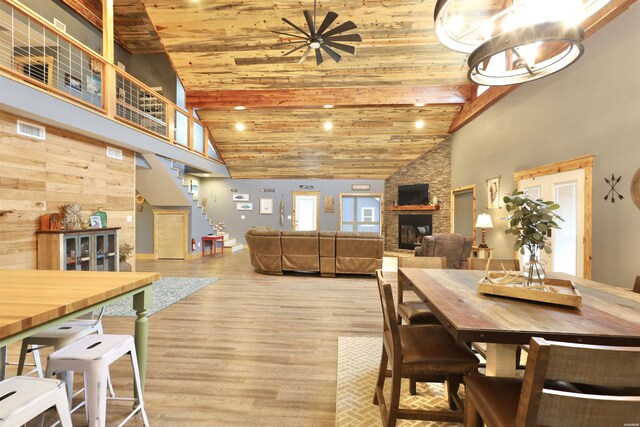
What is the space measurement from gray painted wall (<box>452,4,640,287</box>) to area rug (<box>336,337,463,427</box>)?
284cm

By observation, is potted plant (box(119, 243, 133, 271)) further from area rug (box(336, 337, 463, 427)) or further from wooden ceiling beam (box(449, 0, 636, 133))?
wooden ceiling beam (box(449, 0, 636, 133))

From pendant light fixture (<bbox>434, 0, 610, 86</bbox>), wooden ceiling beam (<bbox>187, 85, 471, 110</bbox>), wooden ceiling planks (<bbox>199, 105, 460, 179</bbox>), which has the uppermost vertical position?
wooden ceiling beam (<bbox>187, 85, 471, 110</bbox>)

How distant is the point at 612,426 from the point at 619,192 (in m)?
3.62

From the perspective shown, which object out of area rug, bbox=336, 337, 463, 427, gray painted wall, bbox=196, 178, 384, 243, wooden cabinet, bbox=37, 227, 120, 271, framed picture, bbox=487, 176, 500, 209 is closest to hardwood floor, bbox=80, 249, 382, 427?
area rug, bbox=336, 337, 463, 427

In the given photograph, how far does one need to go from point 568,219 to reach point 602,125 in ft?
4.19

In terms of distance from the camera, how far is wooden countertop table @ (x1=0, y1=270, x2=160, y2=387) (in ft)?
3.74

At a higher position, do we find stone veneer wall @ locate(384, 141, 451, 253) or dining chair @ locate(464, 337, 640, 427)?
stone veneer wall @ locate(384, 141, 451, 253)

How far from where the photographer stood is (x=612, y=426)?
0.90m

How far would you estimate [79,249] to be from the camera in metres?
4.49

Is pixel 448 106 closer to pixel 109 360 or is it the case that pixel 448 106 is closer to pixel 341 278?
pixel 341 278

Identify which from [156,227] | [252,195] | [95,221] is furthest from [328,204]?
[95,221]

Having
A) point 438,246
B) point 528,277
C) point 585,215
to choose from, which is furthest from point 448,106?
point 528,277

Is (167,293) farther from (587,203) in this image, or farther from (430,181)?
(430,181)

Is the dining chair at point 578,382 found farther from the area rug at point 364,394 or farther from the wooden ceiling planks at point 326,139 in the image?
the wooden ceiling planks at point 326,139
